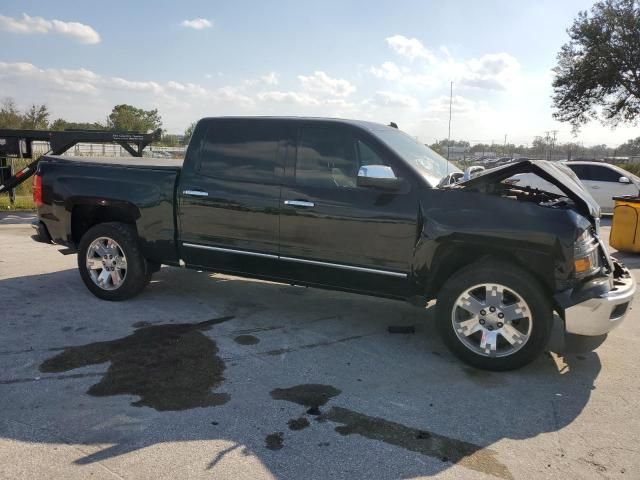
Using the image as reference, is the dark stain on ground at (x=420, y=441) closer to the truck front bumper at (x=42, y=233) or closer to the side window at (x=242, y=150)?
the side window at (x=242, y=150)

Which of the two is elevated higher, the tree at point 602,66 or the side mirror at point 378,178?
the tree at point 602,66

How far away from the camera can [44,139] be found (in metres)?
13.8

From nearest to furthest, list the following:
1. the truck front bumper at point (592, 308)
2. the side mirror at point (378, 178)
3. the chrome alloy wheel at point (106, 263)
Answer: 1. the truck front bumper at point (592, 308)
2. the side mirror at point (378, 178)
3. the chrome alloy wheel at point (106, 263)

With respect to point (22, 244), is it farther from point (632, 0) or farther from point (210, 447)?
point (632, 0)

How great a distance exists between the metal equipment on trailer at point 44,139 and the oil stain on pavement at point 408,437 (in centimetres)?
1163

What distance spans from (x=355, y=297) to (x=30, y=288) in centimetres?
378

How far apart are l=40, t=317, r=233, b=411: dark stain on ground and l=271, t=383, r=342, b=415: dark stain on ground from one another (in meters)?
0.38

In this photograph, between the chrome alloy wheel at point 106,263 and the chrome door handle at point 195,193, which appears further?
the chrome alloy wheel at point 106,263

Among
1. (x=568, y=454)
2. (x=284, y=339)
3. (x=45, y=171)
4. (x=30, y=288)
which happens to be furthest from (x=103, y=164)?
(x=568, y=454)

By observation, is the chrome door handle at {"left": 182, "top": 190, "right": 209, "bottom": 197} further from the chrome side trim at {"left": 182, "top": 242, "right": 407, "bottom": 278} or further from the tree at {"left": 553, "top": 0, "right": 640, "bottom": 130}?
the tree at {"left": 553, "top": 0, "right": 640, "bottom": 130}

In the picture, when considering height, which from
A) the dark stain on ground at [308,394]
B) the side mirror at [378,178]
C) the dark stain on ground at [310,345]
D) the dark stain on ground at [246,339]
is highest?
the side mirror at [378,178]

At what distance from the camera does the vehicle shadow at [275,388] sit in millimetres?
3150

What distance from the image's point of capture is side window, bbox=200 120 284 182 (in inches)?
203

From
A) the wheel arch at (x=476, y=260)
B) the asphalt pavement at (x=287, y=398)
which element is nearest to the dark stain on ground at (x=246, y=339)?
the asphalt pavement at (x=287, y=398)
